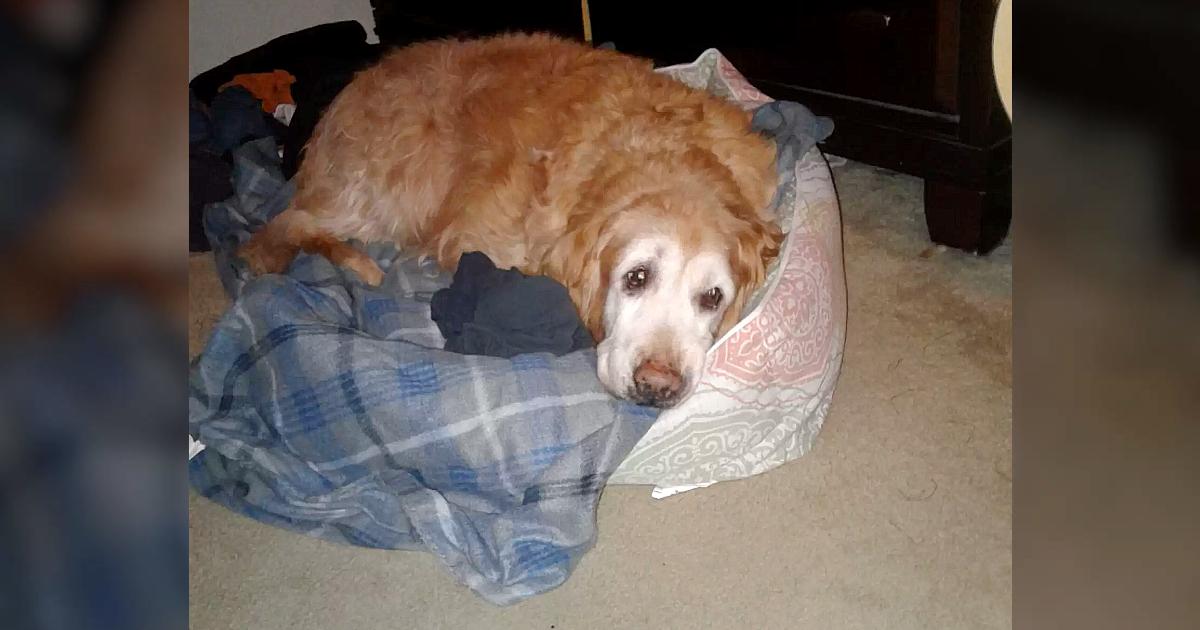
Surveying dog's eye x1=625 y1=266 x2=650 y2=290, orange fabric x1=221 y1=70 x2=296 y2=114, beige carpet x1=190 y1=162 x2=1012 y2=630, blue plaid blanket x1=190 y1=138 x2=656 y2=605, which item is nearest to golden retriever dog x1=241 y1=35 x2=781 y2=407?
dog's eye x1=625 y1=266 x2=650 y2=290

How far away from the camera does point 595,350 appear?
5.95ft

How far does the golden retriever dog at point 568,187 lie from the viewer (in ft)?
5.75

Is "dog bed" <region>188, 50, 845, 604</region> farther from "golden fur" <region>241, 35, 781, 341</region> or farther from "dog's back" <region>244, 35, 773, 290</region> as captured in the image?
"dog's back" <region>244, 35, 773, 290</region>

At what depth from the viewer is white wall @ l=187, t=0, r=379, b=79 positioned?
3.31m

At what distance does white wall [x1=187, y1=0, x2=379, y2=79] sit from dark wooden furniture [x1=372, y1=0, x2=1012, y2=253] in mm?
1500

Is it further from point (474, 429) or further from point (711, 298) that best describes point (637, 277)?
point (474, 429)

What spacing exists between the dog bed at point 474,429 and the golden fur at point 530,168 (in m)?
0.18

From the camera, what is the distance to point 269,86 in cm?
304

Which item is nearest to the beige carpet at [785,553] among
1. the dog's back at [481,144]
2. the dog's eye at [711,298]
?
the dog's eye at [711,298]

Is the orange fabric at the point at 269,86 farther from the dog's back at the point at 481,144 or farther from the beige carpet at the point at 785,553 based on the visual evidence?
the beige carpet at the point at 785,553

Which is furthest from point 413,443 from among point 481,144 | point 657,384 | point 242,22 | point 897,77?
point 242,22
